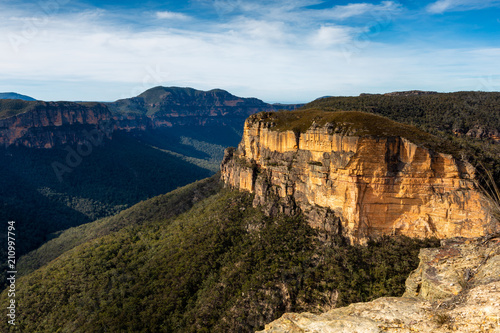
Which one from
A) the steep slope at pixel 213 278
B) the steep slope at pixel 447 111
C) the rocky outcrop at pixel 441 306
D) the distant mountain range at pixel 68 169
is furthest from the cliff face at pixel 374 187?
the distant mountain range at pixel 68 169

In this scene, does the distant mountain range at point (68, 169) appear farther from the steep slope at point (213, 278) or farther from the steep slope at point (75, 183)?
the steep slope at point (213, 278)

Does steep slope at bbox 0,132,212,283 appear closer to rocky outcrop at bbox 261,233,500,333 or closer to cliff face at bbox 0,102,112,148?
cliff face at bbox 0,102,112,148

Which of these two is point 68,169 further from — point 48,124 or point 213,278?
point 213,278

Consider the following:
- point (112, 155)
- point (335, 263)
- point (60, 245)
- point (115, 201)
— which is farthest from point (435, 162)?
point (112, 155)

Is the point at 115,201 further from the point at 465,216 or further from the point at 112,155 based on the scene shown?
the point at 465,216

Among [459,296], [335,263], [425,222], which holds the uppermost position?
[459,296]

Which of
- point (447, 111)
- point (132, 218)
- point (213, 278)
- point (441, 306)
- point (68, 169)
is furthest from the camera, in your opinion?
point (68, 169)

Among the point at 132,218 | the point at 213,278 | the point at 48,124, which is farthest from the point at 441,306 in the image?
the point at 48,124
